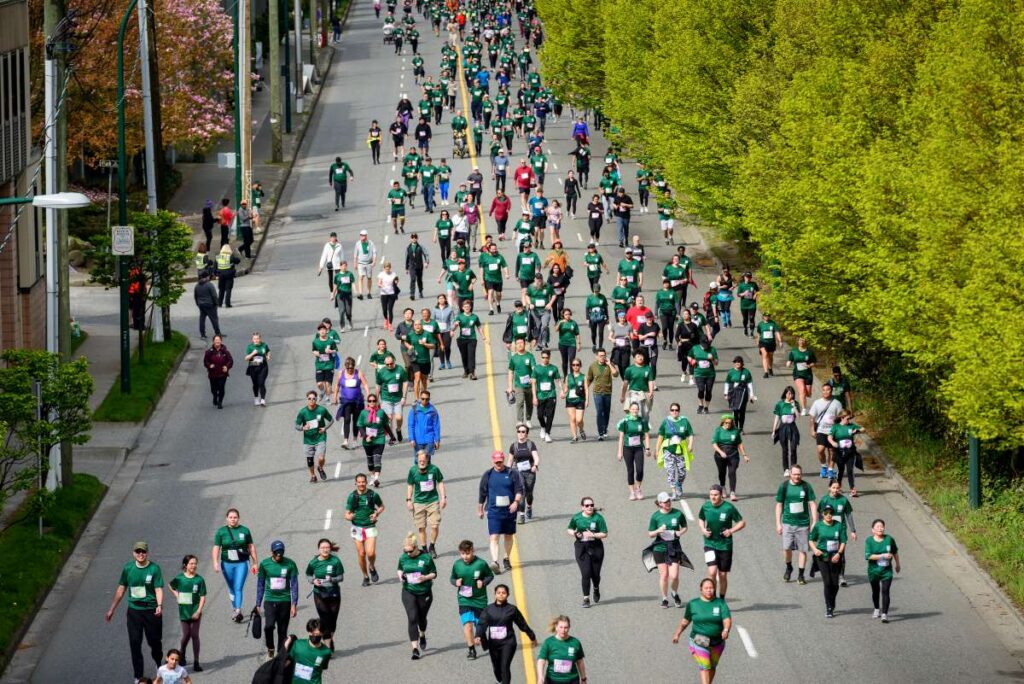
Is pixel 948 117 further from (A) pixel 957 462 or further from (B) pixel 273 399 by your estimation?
(B) pixel 273 399

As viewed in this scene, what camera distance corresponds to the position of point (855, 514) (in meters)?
26.9

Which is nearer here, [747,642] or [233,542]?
[747,642]

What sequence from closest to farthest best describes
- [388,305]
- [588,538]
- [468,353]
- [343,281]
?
[588,538], [468,353], [343,281], [388,305]

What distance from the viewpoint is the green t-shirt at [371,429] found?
89.4 feet

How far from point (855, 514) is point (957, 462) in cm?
323

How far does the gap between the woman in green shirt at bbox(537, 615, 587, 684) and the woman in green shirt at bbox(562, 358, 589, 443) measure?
11175 millimetres

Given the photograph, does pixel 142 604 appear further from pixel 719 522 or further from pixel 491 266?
pixel 491 266

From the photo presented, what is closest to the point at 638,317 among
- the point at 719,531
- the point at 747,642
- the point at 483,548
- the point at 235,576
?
the point at 483,548

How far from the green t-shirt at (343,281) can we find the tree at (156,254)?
304 centimetres

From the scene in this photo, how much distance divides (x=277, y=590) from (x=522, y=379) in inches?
383

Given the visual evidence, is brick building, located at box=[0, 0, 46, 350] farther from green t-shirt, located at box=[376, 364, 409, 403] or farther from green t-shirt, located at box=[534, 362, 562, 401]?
green t-shirt, located at box=[534, 362, 562, 401]

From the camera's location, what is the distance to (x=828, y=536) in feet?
73.2

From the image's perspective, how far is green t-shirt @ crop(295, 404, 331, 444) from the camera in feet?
89.9

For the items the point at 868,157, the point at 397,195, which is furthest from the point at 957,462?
the point at 397,195
